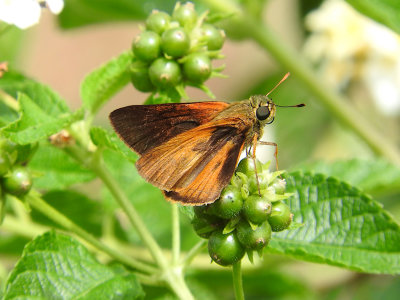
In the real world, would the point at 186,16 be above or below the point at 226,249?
above

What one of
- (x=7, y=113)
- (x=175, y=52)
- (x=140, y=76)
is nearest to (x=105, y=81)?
(x=140, y=76)

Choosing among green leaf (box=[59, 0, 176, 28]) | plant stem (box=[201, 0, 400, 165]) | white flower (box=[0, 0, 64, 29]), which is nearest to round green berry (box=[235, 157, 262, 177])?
white flower (box=[0, 0, 64, 29])

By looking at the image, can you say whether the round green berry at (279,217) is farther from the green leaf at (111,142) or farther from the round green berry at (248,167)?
the green leaf at (111,142)

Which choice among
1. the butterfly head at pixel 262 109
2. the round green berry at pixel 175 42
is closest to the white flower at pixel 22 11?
the round green berry at pixel 175 42

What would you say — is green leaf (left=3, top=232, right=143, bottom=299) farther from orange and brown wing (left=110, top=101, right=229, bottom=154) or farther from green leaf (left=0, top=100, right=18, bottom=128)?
green leaf (left=0, top=100, right=18, bottom=128)

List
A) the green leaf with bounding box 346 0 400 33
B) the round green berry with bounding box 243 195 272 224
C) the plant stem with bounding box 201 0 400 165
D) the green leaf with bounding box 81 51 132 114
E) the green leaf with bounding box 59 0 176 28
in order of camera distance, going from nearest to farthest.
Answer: the round green berry with bounding box 243 195 272 224
the green leaf with bounding box 81 51 132 114
the green leaf with bounding box 346 0 400 33
the plant stem with bounding box 201 0 400 165
the green leaf with bounding box 59 0 176 28

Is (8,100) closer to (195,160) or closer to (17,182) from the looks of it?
(17,182)

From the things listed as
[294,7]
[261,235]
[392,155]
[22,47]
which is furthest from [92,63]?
[261,235]

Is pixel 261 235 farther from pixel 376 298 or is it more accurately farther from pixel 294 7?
pixel 294 7
